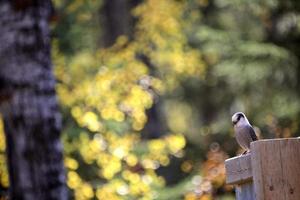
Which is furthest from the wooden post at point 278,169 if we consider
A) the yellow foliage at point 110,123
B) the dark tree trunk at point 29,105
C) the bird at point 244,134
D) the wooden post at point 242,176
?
the yellow foliage at point 110,123

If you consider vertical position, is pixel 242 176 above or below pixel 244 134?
below

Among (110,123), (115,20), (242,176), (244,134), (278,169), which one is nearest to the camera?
(278,169)

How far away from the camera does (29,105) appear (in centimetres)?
624

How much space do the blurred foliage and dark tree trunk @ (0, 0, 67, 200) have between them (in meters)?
5.74

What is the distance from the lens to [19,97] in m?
6.26

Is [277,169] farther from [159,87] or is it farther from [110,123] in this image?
[159,87]

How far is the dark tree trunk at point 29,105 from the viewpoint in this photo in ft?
20.3

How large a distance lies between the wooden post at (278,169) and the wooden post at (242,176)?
0.21 metres

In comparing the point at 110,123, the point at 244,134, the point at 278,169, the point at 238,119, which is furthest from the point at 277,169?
the point at 110,123

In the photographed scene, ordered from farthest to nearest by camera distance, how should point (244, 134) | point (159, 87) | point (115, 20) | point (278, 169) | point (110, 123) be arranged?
point (115, 20) < point (159, 87) < point (110, 123) < point (244, 134) < point (278, 169)

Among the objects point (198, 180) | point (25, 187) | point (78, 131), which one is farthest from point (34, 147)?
point (198, 180)

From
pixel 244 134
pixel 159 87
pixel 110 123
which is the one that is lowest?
pixel 244 134

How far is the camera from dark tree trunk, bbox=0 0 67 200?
6.18 m

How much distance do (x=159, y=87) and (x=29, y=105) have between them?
9.74 meters
